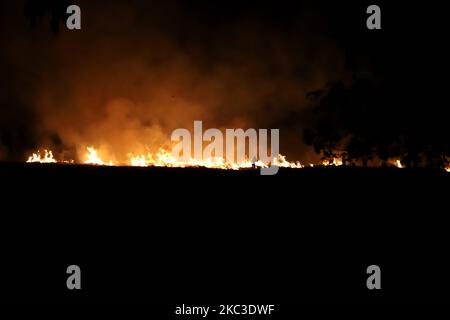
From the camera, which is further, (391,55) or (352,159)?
(352,159)

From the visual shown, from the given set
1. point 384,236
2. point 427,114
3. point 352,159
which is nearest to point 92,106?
point 352,159

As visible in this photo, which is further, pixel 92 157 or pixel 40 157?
pixel 40 157

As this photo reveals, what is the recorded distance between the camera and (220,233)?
5449mm

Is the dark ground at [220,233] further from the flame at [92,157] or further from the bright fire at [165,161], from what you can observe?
the flame at [92,157]

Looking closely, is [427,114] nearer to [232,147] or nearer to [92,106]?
[232,147]

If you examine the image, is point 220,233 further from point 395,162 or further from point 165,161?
point 395,162

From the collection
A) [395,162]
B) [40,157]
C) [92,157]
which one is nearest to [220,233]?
[395,162]

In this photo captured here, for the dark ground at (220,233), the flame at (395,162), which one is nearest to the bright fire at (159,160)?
the flame at (395,162)

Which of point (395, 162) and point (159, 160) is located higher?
point (159, 160)

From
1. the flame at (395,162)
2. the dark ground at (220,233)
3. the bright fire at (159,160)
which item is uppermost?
the bright fire at (159,160)

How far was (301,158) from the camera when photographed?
12.5m

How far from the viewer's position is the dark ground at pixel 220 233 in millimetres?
4902
